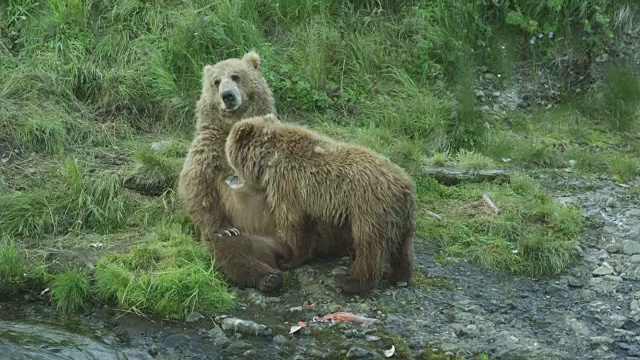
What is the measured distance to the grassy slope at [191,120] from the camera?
6.55 metres

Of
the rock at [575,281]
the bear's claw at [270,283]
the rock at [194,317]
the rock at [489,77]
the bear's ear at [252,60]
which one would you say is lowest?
the rock at [194,317]

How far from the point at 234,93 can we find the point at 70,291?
6.50ft

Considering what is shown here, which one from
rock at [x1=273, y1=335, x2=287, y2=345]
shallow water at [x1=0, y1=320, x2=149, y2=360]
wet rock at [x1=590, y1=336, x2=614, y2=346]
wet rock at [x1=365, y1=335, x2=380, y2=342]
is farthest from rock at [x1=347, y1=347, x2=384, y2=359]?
wet rock at [x1=590, y1=336, x2=614, y2=346]

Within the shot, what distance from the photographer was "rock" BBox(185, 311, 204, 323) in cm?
563

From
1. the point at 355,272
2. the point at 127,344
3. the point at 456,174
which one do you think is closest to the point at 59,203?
the point at 127,344

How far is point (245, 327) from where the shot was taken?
18.0 ft

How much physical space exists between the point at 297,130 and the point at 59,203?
2.05 meters

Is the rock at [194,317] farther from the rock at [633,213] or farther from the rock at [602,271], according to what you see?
the rock at [633,213]

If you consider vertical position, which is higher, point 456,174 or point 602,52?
point 602,52

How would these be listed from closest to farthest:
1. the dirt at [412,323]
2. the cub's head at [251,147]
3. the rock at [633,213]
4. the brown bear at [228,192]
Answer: the dirt at [412,323]
the brown bear at [228,192]
the cub's head at [251,147]
the rock at [633,213]

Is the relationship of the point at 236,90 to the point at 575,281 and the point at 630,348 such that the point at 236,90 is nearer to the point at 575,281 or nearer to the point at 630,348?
the point at 575,281

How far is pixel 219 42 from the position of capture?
9062 millimetres

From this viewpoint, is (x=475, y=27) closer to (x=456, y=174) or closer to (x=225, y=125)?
(x=456, y=174)

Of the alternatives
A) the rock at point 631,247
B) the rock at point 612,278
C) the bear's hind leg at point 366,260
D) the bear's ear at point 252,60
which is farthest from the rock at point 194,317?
the rock at point 631,247
